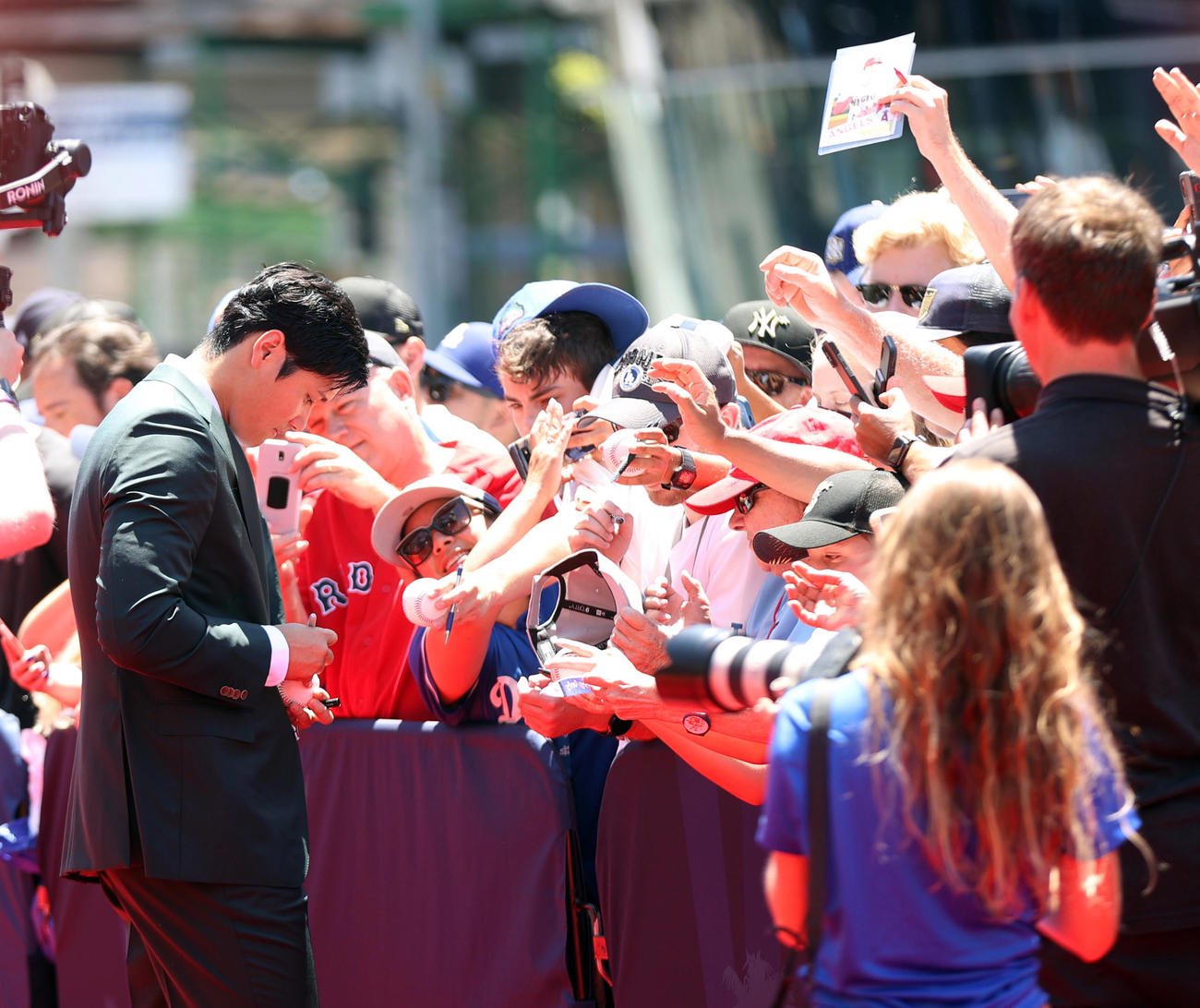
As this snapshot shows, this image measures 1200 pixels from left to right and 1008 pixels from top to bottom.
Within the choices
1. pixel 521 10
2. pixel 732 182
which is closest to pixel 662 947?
pixel 732 182

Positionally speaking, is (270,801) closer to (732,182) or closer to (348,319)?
(348,319)

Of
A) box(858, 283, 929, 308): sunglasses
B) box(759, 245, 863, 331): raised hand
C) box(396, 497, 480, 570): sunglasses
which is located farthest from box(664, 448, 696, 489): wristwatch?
box(858, 283, 929, 308): sunglasses

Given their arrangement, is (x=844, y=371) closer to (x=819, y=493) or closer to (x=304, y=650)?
(x=819, y=493)

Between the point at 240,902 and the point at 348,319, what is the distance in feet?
4.11

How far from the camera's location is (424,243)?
82.9ft

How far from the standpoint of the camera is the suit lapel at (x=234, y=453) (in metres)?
3.29

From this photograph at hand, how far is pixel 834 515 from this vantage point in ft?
10.6

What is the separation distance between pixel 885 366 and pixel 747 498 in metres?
0.48

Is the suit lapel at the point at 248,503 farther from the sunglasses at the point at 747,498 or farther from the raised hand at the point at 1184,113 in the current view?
the raised hand at the point at 1184,113

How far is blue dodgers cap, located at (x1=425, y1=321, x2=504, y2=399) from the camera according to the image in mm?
5730

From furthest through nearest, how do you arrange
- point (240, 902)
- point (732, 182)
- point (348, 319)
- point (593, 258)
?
point (593, 258) → point (732, 182) → point (348, 319) → point (240, 902)

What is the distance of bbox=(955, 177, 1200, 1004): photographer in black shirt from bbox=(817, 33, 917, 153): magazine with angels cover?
1.20 m

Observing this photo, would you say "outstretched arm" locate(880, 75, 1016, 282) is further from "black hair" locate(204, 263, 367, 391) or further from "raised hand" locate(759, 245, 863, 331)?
"black hair" locate(204, 263, 367, 391)

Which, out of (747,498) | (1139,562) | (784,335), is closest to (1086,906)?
(1139,562)
